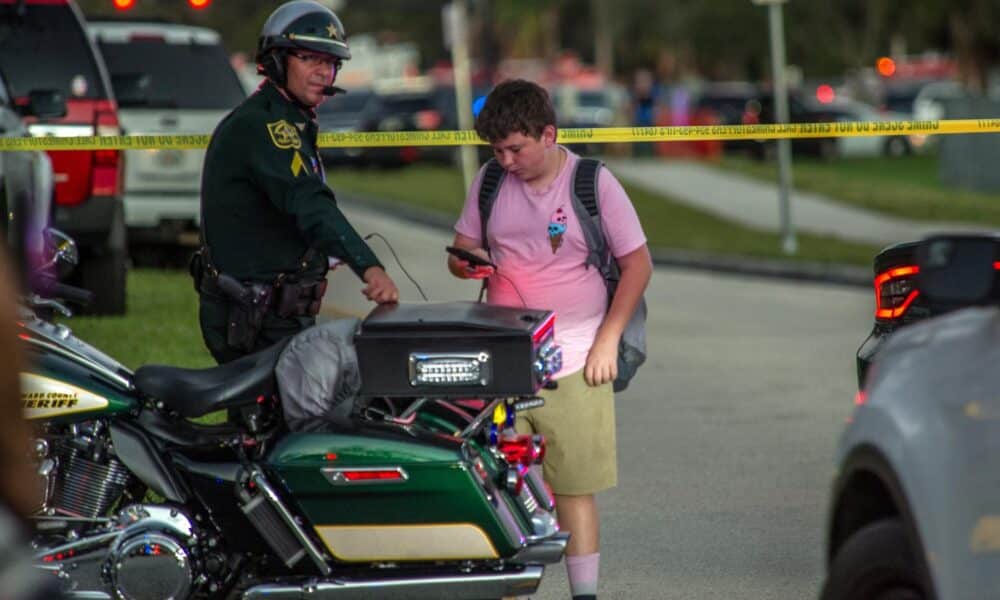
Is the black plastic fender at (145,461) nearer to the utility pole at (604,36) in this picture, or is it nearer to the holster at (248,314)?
the holster at (248,314)

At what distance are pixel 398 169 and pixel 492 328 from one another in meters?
33.6

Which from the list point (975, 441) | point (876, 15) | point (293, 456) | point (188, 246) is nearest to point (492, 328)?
point (293, 456)

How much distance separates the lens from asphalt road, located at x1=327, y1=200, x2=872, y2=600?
7477 millimetres

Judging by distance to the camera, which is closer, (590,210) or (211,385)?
(211,385)

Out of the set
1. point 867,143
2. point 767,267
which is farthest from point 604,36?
point 767,267

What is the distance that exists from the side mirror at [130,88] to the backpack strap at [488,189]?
10.0 meters

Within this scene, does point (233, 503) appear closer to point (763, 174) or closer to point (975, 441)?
point (975, 441)

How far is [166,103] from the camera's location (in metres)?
16.7

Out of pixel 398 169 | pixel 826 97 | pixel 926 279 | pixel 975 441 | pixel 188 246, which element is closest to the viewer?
pixel 975 441

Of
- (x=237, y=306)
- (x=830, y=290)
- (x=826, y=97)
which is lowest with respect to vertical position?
(x=826, y=97)

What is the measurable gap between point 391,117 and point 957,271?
1509 inches

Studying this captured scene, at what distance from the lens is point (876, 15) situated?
207ft

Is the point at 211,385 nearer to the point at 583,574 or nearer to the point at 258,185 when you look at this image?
the point at 258,185

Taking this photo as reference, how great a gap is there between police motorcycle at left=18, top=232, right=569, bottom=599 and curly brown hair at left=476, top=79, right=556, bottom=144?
58 cm
